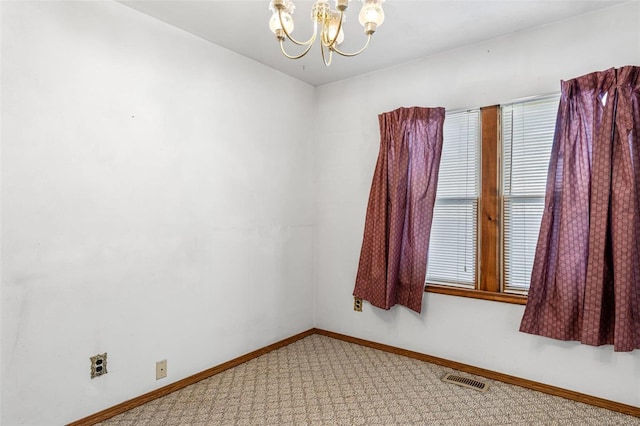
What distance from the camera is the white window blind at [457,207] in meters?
2.95

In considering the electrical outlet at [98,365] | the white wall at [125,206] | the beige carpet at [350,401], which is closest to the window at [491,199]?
the beige carpet at [350,401]

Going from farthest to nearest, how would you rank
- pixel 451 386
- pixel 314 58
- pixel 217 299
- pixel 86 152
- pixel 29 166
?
pixel 314 58 < pixel 217 299 < pixel 451 386 < pixel 86 152 < pixel 29 166

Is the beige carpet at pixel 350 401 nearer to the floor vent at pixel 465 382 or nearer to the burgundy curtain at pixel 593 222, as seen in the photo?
the floor vent at pixel 465 382

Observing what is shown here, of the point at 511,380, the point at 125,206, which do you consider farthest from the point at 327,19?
the point at 511,380

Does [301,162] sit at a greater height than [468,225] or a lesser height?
greater

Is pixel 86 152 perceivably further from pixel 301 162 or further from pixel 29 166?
pixel 301 162

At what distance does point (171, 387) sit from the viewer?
2.58 metres

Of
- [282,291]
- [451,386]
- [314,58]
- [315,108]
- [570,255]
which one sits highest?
[314,58]

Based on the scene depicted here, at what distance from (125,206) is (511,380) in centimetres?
294

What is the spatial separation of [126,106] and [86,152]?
0.40 metres

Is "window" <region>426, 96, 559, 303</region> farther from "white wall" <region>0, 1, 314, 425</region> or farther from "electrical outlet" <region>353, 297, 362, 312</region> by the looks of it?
"white wall" <region>0, 1, 314, 425</region>

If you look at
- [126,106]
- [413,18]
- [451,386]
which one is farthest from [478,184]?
[126,106]

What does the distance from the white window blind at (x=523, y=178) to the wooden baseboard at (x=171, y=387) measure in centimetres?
204

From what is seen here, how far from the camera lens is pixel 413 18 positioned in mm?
2500
